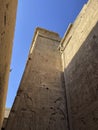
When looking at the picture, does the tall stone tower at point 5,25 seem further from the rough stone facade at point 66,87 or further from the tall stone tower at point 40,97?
the rough stone facade at point 66,87

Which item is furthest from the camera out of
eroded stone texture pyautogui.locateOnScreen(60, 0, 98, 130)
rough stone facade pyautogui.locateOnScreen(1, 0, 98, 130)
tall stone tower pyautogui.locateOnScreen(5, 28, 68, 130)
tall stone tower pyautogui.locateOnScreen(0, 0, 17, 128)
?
tall stone tower pyautogui.locateOnScreen(5, 28, 68, 130)

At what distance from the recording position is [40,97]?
3.77 meters

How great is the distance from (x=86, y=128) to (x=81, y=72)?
130cm

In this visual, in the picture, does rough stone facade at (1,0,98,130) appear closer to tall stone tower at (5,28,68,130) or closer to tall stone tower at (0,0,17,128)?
tall stone tower at (5,28,68,130)

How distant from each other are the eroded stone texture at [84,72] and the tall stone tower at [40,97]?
0.95 ft

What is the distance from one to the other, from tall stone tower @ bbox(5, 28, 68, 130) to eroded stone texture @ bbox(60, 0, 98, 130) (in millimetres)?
290

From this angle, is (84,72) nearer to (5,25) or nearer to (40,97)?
(40,97)

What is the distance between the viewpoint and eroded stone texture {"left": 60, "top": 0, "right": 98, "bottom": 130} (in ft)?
9.40

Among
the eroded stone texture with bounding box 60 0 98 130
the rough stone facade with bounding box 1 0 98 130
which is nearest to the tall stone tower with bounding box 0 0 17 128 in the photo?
the rough stone facade with bounding box 1 0 98 130

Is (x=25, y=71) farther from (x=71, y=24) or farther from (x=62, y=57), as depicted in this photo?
(x=71, y=24)

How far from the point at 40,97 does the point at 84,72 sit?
1.34 m

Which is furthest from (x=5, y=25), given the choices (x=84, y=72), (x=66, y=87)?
(x=66, y=87)

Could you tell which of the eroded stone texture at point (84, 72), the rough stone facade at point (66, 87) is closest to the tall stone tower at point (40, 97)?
the rough stone facade at point (66, 87)

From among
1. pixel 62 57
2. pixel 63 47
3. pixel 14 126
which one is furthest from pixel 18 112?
pixel 63 47
